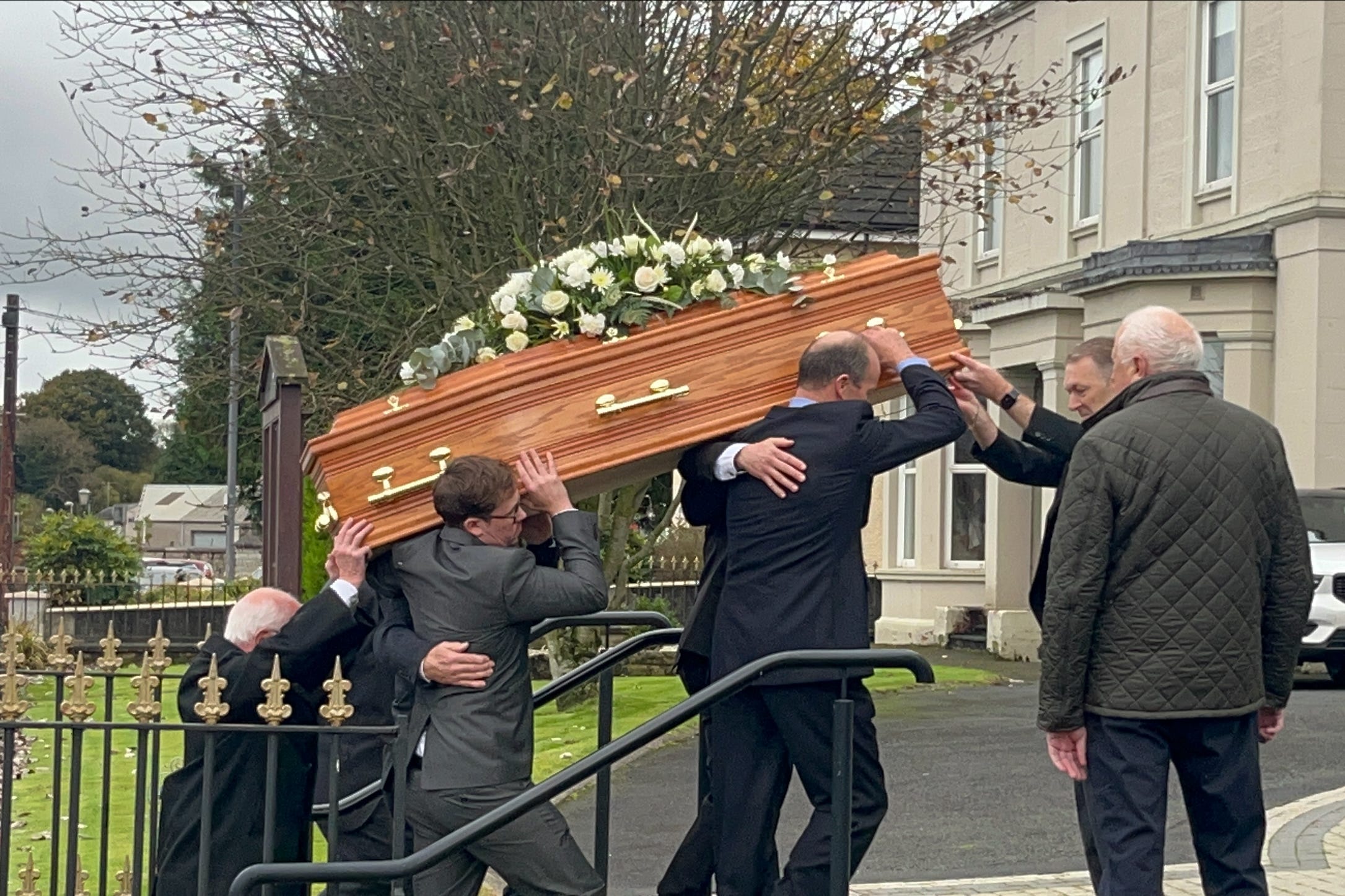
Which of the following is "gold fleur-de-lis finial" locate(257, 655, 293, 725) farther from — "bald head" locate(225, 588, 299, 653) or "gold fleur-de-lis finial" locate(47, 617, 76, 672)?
"gold fleur-de-lis finial" locate(47, 617, 76, 672)

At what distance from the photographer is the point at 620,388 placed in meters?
5.42

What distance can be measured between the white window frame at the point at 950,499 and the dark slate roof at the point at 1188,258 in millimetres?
6250

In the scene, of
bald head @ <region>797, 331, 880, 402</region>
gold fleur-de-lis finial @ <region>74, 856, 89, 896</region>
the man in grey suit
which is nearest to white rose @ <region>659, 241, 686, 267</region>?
bald head @ <region>797, 331, 880, 402</region>

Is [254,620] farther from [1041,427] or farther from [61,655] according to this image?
[1041,427]

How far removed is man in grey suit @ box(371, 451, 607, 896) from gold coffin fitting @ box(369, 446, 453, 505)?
1.27 feet

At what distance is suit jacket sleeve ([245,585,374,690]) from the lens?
5.30m

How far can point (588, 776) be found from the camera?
442 centimetres

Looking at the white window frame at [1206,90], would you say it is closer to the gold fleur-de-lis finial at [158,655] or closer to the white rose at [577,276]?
the white rose at [577,276]

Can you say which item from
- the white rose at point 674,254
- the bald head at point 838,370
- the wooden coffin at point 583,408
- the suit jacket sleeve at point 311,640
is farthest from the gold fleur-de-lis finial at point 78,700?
the bald head at point 838,370

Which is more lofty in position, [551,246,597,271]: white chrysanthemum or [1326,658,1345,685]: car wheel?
[551,246,597,271]: white chrysanthemum

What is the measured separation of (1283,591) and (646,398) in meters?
1.96

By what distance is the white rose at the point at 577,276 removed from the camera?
5.52 m

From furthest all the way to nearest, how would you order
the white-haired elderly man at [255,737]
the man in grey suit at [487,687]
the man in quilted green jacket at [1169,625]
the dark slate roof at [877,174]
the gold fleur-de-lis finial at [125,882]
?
the dark slate roof at [877,174], the gold fleur-de-lis finial at [125,882], the white-haired elderly man at [255,737], the man in quilted green jacket at [1169,625], the man in grey suit at [487,687]

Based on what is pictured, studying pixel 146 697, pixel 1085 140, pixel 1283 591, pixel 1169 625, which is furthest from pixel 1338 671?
pixel 146 697
